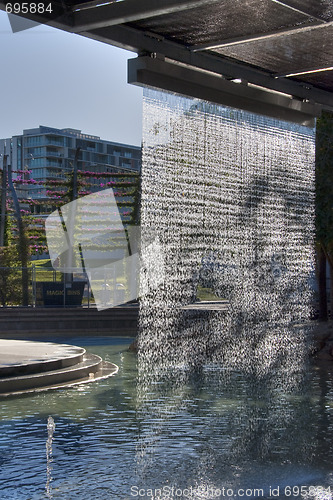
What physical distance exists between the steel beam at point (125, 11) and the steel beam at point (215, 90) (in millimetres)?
513

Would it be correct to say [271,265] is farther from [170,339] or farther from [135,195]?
[135,195]

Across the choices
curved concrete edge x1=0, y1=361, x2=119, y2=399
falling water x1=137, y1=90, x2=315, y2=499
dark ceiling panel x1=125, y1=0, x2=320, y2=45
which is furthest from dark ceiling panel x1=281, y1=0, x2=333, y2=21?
curved concrete edge x1=0, y1=361, x2=119, y2=399

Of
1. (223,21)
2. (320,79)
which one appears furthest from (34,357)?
(223,21)

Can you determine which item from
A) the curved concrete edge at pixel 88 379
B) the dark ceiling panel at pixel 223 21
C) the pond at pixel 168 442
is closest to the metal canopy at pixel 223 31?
the dark ceiling panel at pixel 223 21

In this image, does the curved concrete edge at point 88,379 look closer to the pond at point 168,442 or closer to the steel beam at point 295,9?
the pond at point 168,442

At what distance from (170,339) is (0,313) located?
201 inches

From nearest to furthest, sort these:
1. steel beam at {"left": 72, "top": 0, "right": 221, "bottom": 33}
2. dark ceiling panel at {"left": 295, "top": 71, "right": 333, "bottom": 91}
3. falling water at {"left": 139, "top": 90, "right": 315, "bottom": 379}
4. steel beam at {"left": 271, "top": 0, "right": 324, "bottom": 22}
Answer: steel beam at {"left": 72, "top": 0, "right": 221, "bottom": 33}
steel beam at {"left": 271, "top": 0, "right": 324, "bottom": 22}
dark ceiling panel at {"left": 295, "top": 71, "right": 333, "bottom": 91}
falling water at {"left": 139, "top": 90, "right": 315, "bottom": 379}

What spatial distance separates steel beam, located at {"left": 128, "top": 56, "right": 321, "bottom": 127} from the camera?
5199 mm

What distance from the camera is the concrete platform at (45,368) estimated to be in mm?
11133

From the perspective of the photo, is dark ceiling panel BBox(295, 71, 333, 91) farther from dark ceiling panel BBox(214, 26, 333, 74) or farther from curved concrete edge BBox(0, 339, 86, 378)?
curved concrete edge BBox(0, 339, 86, 378)

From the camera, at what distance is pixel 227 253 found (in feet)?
94.9

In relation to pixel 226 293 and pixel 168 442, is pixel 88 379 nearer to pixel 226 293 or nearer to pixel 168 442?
pixel 168 442

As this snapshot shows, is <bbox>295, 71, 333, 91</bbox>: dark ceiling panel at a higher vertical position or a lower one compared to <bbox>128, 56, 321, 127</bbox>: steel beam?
higher

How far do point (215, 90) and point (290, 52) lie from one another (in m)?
0.60
